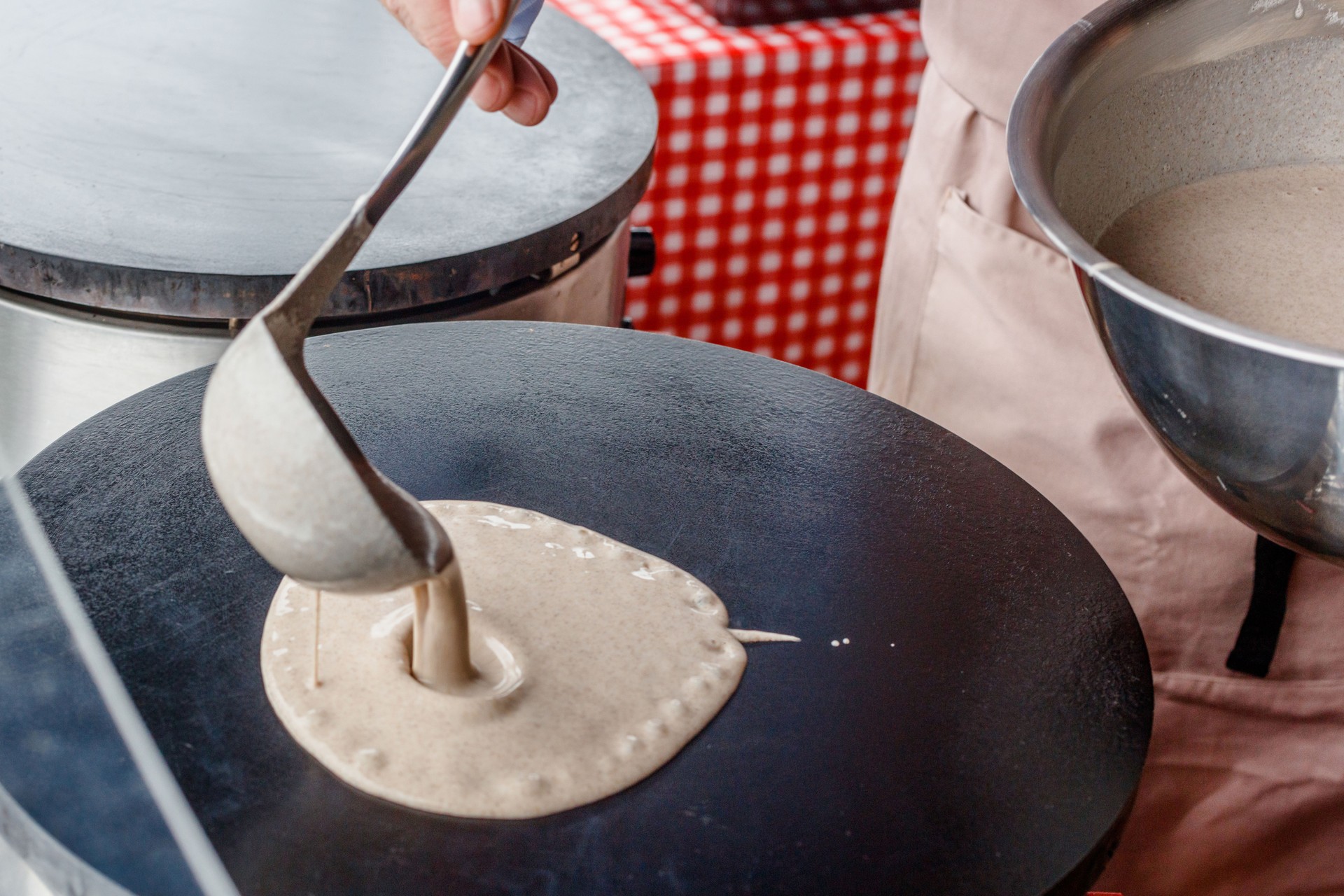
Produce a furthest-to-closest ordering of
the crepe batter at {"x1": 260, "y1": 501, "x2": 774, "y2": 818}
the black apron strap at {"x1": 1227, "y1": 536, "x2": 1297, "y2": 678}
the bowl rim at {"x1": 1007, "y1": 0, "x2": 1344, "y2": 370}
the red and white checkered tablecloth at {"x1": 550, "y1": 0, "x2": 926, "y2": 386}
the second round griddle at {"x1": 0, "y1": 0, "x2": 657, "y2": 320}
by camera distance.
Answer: the red and white checkered tablecloth at {"x1": 550, "y1": 0, "x2": 926, "y2": 386}
the black apron strap at {"x1": 1227, "y1": 536, "x2": 1297, "y2": 678}
the second round griddle at {"x1": 0, "y1": 0, "x2": 657, "y2": 320}
the crepe batter at {"x1": 260, "y1": 501, "x2": 774, "y2": 818}
the bowl rim at {"x1": 1007, "y1": 0, "x2": 1344, "y2": 370}

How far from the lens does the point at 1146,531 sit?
4.55 feet

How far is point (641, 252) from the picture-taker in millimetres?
1606

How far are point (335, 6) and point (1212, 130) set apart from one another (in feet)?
3.83

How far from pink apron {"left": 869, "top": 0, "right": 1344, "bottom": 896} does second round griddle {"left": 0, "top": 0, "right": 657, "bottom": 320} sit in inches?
14.0

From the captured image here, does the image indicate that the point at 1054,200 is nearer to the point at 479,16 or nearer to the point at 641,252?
the point at 479,16

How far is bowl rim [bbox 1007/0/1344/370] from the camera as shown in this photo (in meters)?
0.70

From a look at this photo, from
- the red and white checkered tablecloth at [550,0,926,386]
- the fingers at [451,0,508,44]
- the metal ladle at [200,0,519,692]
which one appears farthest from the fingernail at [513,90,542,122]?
the red and white checkered tablecloth at [550,0,926,386]

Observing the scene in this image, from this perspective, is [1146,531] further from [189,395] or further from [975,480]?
[189,395]

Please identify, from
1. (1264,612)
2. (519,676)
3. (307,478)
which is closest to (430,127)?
(307,478)

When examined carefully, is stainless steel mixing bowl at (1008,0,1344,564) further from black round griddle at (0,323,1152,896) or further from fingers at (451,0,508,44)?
fingers at (451,0,508,44)

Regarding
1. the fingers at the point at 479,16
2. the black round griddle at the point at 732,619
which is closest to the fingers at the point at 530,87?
the black round griddle at the point at 732,619

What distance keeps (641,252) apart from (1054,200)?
848 mm

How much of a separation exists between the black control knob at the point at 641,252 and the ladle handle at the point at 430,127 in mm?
696

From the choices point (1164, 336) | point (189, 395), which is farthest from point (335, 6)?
point (1164, 336)
